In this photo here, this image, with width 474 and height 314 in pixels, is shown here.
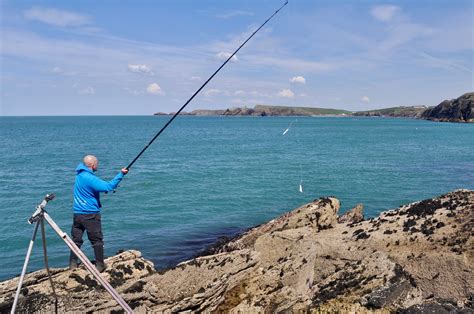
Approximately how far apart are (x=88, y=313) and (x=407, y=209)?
1169 cm

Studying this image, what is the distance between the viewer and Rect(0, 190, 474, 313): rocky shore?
8.62m

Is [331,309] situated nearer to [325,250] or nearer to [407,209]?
[325,250]

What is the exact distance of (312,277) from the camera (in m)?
11.0

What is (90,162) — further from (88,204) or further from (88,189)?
(88,204)

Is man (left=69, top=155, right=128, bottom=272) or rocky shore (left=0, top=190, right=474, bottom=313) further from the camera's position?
man (left=69, top=155, right=128, bottom=272)

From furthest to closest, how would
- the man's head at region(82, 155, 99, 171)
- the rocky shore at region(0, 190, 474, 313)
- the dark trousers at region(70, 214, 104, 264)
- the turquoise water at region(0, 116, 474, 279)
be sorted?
the turquoise water at region(0, 116, 474, 279) → the dark trousers at region(70, 214, 104, 264) → the man's head at region(82, 155, 99, 171) → the rocky shore at region(0, 190, 474, 313)

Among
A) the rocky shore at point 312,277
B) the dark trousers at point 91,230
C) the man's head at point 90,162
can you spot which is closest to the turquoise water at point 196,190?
the rocky shore at point 312,277

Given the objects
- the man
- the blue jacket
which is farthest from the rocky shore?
the blue jacket

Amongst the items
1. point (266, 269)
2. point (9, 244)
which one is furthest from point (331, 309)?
point (9, 244)

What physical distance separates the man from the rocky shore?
2.17 ft

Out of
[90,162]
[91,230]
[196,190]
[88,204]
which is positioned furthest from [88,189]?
[196,190]

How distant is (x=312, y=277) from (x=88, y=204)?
6095 mm

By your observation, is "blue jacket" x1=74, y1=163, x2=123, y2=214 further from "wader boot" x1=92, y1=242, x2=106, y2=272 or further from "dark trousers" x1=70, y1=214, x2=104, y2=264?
"wader boot" x1=92, y1=242, x2=106, y2=272

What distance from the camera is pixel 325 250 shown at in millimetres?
12492
